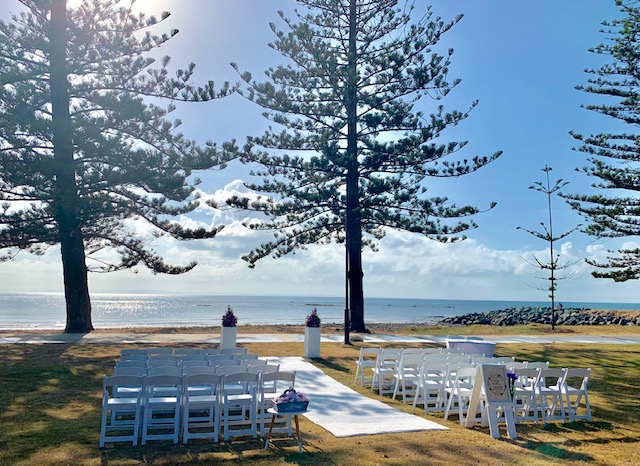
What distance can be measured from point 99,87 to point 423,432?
1416 centimetres

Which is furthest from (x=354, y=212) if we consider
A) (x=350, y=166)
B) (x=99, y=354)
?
(x=99, y=354)

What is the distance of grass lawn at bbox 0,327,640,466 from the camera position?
5434 mm

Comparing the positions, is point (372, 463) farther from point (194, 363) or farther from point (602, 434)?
point (602, 434)

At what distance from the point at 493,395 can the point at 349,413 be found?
70.6 inches

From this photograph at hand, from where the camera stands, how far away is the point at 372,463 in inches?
210

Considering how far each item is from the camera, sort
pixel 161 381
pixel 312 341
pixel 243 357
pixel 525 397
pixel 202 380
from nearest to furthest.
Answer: pixel 161 381 → pixel 202 380 → pixel 525 397 → pixel 243 357 → pixel 312 341

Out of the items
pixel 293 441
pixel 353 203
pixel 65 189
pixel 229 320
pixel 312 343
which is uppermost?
pixel 353 203

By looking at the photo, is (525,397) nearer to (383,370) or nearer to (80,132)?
(383,370)

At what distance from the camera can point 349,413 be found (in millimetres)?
7430

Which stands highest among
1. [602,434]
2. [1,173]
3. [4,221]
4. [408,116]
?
[408,116]

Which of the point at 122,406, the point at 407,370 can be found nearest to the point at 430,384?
the point at 407,370

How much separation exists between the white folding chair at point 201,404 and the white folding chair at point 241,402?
0.09 metres

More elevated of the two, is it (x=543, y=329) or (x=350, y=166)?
(x=350, y=166)

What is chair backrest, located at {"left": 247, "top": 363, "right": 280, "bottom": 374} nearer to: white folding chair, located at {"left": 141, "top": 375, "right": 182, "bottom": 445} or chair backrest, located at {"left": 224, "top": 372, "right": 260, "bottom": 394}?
chair backrest, located at {"left": 224, "top": 372, "right": 260, "bottom": 394}
